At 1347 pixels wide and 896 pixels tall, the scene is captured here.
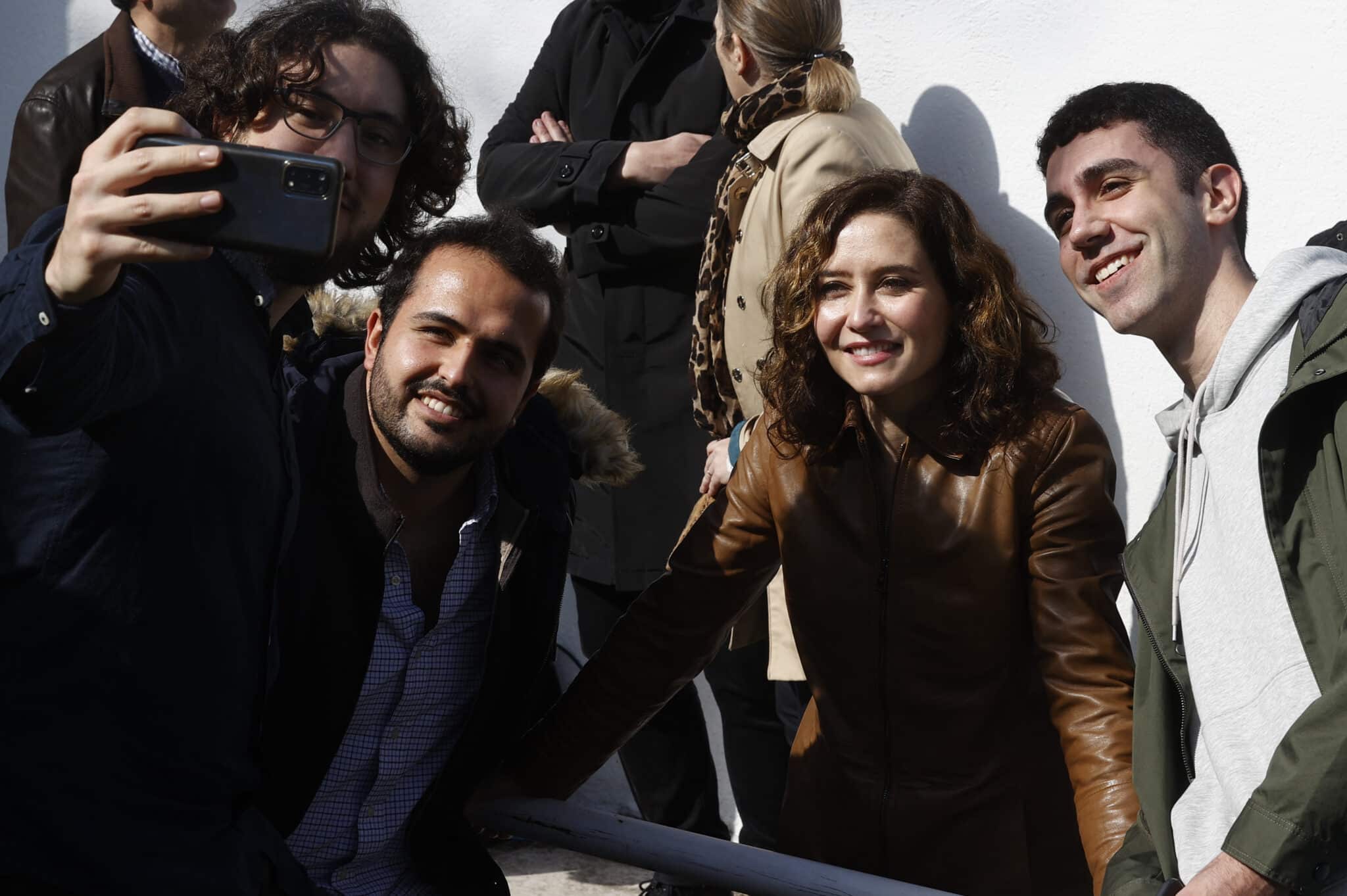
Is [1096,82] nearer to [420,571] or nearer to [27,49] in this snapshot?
[420,571]

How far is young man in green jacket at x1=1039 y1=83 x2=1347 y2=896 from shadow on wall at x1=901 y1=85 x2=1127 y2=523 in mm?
1118

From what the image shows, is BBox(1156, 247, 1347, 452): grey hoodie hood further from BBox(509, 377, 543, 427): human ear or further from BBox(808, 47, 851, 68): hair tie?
BBox(808, 47, 851, 68): hair tie

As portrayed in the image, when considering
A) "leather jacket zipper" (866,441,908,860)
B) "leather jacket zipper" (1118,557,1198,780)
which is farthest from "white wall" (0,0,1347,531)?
"leather jacket zipper" (1118,557,1198,780)

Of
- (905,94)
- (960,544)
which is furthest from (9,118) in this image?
(960,544)

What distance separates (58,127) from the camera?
2.78 metres

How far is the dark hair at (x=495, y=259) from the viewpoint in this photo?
2381 millimetres

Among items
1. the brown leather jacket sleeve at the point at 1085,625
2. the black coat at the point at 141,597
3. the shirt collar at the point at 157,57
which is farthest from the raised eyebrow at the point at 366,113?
the brown leather jacket sleeve at the point at 1085,625

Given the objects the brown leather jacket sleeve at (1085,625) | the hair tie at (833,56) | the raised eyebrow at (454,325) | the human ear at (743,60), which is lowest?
the brown leather jacket sleeve at (1085,625)

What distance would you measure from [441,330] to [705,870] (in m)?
0.95

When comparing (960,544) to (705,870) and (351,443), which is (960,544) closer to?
(705,870)

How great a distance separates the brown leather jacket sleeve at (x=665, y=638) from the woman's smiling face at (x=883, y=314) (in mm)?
222

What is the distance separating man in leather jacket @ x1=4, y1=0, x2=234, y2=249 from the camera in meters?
2.78

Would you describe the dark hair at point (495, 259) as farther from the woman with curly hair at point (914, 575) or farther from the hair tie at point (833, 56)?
the hair tie at point (833, 56)

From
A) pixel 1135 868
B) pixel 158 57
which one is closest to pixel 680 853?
pixel 1135 868
